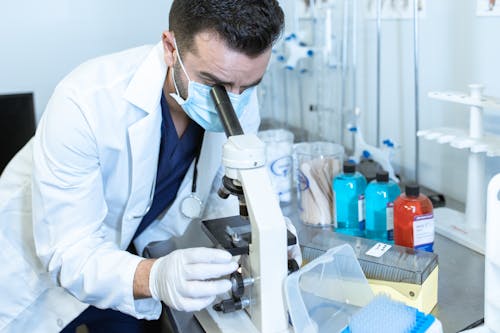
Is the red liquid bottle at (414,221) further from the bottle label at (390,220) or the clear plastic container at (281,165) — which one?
the clear plastic container at (281,165)

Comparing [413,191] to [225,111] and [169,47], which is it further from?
[169,47]

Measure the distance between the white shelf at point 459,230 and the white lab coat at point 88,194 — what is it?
57cm

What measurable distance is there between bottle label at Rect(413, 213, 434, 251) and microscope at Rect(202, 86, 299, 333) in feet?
1.17

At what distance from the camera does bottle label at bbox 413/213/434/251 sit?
116cm

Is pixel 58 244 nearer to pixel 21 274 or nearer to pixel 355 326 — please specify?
pixel 21 274

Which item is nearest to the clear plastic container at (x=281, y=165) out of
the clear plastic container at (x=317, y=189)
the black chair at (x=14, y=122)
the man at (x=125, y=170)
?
the clear plastic container at (x=317, y=189)

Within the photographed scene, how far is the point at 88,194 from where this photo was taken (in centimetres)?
111

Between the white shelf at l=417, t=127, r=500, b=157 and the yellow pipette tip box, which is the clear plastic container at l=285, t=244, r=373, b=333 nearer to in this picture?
the yellow pipette tip box

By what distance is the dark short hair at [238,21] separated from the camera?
105 cm

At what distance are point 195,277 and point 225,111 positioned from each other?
319mm

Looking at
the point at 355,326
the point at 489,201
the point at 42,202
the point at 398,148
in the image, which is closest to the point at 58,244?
the point at 42,202

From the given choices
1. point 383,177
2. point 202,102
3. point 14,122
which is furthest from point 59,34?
point 383,177

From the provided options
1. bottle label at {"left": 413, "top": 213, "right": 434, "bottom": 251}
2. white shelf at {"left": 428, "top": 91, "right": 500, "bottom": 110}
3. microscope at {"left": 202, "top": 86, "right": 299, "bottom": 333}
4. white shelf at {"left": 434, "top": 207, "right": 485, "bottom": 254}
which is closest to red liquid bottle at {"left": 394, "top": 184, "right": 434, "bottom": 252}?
bottle label at {"left": 413, "top": 213, "right": 434, "bottom": 251}

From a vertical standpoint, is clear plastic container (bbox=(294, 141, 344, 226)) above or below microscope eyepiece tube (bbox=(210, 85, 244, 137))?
below
